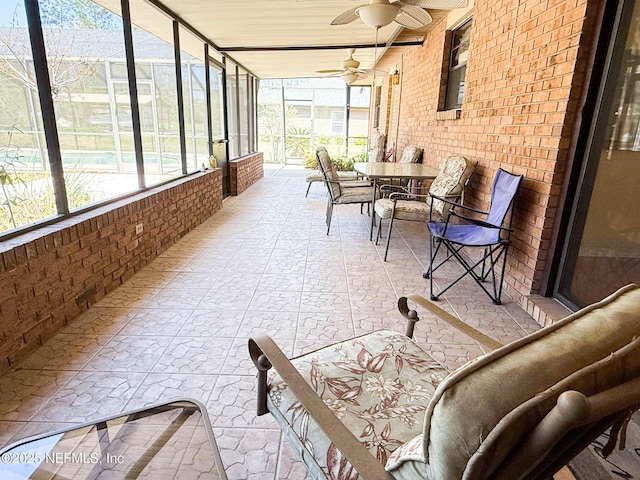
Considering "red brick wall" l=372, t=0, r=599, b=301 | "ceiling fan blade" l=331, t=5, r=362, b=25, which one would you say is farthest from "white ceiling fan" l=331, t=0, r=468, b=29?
"red brick wall" l=372, t=0, r=599, b=301

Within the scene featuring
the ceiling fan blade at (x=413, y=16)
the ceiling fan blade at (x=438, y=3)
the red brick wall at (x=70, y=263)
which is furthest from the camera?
the ceiling fan blade at (x=413, y=16)

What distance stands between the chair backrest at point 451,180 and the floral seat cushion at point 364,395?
7.29 feet

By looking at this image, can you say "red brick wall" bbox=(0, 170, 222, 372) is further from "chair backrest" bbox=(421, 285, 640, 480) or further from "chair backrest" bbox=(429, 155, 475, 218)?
"chair backrest" bbox=(429, 155, 475, 218)

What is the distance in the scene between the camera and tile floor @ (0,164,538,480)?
1568mm

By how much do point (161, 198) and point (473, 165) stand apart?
290cm

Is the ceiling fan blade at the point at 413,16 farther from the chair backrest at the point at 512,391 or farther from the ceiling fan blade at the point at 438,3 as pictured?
the chair backrest at the point at 512,391

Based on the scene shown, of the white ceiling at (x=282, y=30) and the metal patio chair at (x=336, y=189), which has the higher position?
the white ceiling at (x=282, y=30)

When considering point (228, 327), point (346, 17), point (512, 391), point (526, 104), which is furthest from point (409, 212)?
point (512, 391)

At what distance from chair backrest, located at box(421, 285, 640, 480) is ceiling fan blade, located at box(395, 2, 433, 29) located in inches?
111

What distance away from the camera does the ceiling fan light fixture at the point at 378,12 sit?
2.54 m

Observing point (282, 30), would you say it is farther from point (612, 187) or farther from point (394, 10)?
point (612, 187)

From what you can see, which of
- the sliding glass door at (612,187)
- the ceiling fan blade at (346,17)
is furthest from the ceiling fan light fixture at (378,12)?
the sliding glass door at (612,187)

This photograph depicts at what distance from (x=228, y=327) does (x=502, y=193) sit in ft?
6.89

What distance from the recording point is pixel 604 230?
210cm
